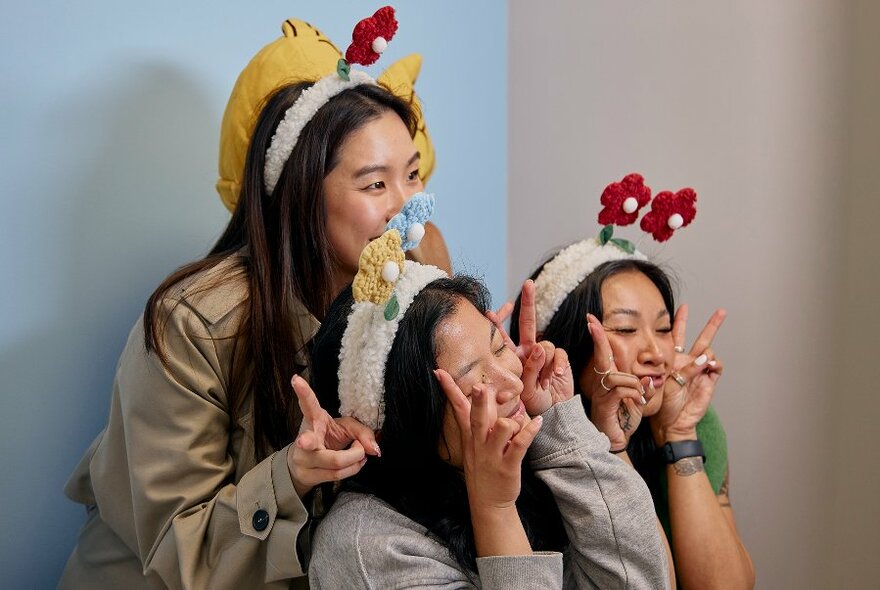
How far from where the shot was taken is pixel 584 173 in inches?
92.3

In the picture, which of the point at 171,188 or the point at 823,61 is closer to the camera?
the point at 171,188

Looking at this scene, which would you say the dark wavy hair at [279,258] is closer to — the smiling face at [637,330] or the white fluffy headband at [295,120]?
the white fluffy headband at [295,120]

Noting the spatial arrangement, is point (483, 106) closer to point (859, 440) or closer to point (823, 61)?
point (823, 61)

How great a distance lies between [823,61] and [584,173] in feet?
2.06

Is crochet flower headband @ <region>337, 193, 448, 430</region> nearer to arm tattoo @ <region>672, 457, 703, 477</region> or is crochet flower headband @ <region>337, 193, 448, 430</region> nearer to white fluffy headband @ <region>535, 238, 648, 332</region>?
white fluffy headband @ <region>535, 238, 648, 332</region>

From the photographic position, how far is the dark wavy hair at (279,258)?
147cm

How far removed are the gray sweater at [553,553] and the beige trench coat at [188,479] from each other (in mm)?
98

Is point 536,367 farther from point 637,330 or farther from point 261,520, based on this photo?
point 261,520

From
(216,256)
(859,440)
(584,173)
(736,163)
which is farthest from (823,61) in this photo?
(216,256)

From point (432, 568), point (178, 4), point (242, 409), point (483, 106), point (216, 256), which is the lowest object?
point (432, 568)

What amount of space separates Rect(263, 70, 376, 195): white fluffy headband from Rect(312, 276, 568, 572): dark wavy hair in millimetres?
329

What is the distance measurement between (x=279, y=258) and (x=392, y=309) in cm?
41

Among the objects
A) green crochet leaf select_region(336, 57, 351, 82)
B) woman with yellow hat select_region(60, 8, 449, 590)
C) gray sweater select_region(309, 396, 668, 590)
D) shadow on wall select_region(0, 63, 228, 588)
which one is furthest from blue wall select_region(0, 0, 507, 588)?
gray sweater select_region(309, 396, 668, 590)

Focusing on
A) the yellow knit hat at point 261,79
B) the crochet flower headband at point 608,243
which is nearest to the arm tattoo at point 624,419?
the crochet flower headband at point 608,243
